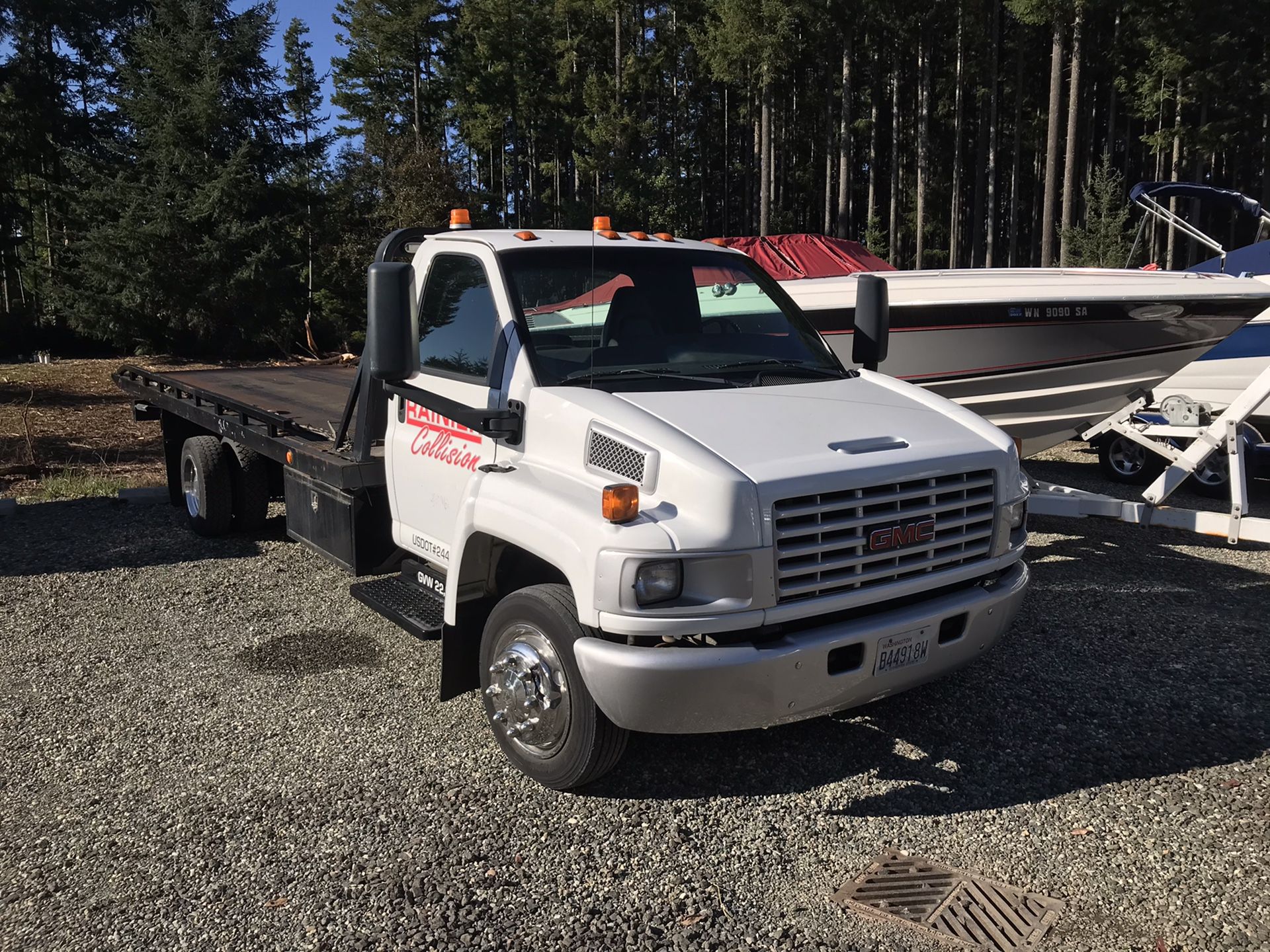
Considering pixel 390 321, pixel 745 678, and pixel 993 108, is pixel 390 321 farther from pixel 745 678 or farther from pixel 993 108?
pixel 993 108

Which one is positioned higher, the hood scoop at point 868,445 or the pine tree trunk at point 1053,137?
the pine tree trunk at point 1053,137

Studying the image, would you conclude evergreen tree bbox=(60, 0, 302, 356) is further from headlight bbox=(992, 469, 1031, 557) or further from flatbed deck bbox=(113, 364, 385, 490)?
headlight bbox=(992, 469, 1031, 557)

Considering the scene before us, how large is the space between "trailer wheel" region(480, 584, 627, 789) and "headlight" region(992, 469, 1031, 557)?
5.63 ft

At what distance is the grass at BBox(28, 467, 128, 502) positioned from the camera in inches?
387

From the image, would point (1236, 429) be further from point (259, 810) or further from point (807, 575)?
point (259, 810)

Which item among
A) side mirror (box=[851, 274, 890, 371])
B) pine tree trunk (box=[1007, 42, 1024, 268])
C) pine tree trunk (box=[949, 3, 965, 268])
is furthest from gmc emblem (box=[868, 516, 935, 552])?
pine tree trunk (box=[1007, 42, 1024, 268])

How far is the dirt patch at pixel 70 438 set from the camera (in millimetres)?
10797

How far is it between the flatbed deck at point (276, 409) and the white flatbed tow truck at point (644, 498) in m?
0.06

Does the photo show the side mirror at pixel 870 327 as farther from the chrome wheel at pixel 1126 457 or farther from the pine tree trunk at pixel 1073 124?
the pine tree trunk at pixel 1073 124

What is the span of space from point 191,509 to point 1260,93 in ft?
110

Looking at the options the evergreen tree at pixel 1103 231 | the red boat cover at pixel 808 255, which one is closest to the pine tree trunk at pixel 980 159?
the evergreen tree at pixel 1103 231

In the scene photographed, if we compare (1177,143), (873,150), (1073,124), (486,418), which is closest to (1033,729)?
(486,418)

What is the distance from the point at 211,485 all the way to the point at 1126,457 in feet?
27.9

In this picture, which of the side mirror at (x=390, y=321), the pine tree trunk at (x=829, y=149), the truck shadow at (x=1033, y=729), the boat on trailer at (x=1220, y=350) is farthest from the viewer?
the pine tree trunk at (x=829, y=149)
